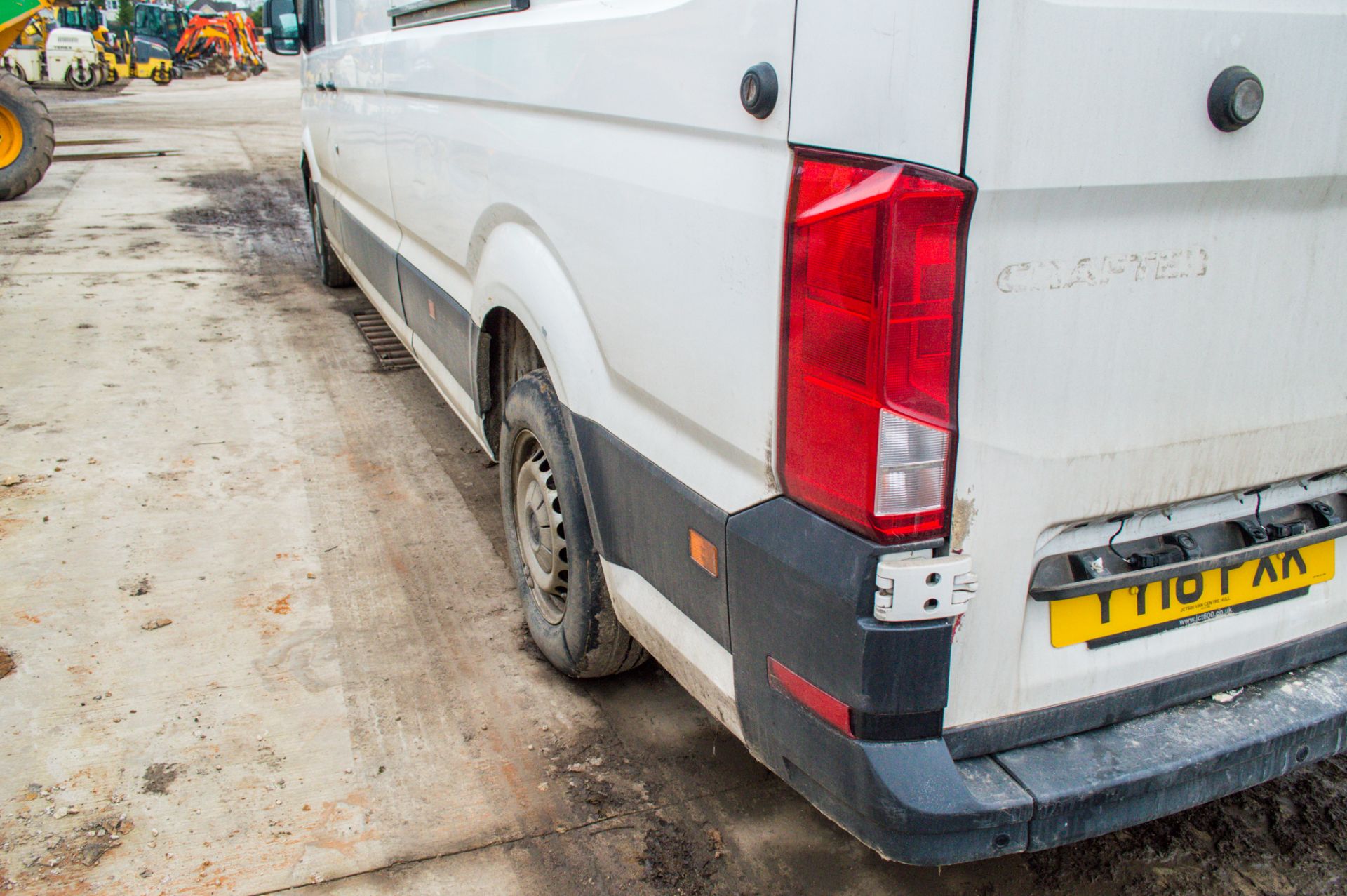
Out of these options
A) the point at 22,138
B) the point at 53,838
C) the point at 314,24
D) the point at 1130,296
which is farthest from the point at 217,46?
the point at 1130,296

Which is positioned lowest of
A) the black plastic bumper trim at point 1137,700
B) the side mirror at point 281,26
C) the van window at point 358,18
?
the black plastic bumper trim at point 1137,700

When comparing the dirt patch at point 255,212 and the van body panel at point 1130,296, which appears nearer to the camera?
the van body panel at point 1130,296

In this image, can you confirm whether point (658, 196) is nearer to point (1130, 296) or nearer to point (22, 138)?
point (1130, 296)

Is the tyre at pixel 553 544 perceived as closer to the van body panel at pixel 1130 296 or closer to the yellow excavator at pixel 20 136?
the van body panel at pixel 1130 296

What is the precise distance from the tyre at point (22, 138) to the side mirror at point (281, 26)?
5899 mm

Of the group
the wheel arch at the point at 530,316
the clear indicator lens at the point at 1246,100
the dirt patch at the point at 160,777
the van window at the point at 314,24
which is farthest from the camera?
the van window at the point at 314,24

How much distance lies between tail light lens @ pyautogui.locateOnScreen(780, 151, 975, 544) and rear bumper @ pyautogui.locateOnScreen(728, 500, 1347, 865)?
0.34ft

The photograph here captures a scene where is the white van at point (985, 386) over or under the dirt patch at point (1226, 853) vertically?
over

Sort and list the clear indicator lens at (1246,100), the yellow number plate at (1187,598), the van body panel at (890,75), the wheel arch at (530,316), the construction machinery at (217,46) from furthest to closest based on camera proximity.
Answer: the construction machinery at (217,46)
the wheel arch at (530,316)
the yellow number plate at (1187,598)
the clear indicator lens at (1246,100)
the van body panel at (890,75)

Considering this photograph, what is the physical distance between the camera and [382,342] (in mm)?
5996

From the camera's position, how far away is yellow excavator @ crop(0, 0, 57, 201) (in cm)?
990

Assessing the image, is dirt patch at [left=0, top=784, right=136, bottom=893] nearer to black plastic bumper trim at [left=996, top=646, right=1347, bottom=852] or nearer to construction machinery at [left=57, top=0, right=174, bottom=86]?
black plastic bumper trim at [left=996, top=646, right=1347, bottom=852]

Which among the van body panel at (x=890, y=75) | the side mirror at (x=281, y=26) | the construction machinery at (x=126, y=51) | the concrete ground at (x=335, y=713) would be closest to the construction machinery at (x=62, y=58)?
the construction machinery at (x=126, y=51)

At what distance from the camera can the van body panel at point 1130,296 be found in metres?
1.37
